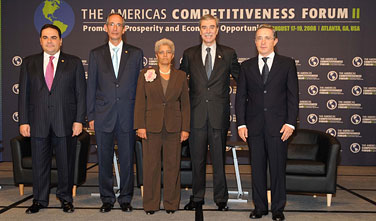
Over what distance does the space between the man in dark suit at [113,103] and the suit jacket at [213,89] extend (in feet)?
1.94

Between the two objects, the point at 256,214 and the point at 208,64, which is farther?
the point at 208,64

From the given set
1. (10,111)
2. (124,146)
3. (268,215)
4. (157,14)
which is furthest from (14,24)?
(268,215)

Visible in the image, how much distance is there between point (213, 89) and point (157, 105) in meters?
0.58

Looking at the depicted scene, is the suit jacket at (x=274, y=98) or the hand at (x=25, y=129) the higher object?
the suit jacket at (x=274, y=98)

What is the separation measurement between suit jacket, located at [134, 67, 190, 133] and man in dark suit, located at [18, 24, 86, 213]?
0.63 metres

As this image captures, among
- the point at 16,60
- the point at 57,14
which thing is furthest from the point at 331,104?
the point at 16,60

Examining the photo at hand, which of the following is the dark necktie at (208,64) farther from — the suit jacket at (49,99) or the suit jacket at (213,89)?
the suit jacket at (49,99)

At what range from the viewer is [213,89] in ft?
13.9

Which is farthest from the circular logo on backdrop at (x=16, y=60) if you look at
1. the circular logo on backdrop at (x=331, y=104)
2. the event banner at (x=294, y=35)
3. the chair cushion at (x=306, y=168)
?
the circular logo on backdrop at (x=331, y=104)

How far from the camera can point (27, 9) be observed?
7.80 meters

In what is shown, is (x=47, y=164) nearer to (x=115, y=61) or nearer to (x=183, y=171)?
(x=115, y=61)

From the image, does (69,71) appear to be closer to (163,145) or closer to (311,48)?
(163,145)

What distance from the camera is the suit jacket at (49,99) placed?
4.19 metres

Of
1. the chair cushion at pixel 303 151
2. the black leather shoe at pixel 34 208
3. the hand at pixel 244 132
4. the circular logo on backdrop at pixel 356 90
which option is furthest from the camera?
the circular logo on backdrop at pixel 356 90
